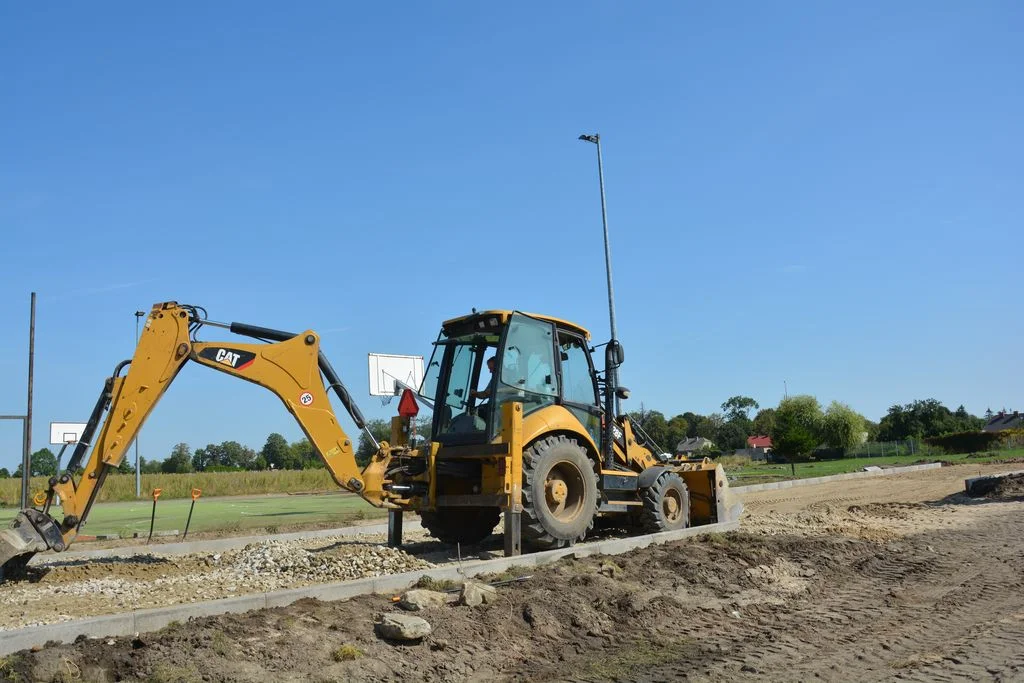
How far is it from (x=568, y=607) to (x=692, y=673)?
156 cm

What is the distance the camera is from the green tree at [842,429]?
7881 centimetres

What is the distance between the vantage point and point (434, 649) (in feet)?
19.3

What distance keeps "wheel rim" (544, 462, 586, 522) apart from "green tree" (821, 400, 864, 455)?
7375 cm

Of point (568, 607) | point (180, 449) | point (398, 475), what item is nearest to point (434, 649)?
point (568, 607)

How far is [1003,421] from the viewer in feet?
338

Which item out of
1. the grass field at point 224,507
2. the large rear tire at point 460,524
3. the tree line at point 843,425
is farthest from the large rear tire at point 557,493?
the tree line at point 843,425

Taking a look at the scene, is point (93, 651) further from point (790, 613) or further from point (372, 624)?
point (790, 613)

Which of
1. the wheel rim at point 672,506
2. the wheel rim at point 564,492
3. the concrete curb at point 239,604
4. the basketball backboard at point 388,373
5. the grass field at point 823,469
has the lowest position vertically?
the grass field at point 823,469

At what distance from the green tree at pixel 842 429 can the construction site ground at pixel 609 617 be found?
71848 millimetres

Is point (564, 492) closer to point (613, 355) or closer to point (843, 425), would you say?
point (613, 355)

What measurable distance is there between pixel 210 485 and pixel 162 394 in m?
32.0

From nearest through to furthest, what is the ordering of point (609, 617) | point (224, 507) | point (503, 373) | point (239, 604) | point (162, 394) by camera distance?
1. point (239, 604)
2. point (609, 617)
3. point (162, 394)
4. point (503, 373)
5. point (224, 507)

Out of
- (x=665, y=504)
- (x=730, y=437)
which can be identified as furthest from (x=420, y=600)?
(x=730, y=437)

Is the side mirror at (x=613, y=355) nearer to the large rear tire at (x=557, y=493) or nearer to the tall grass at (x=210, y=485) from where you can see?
the large rear tire at (x=557, y=493)
